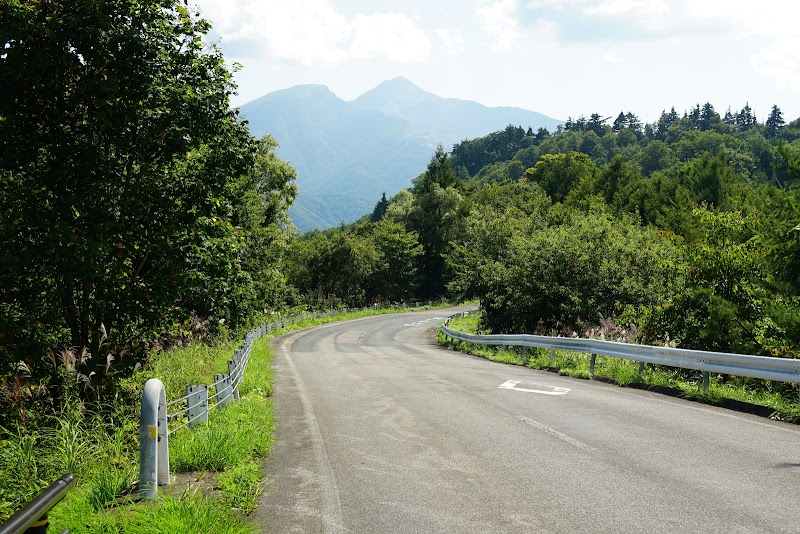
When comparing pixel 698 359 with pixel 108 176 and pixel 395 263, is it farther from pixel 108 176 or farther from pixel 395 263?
pixel 395 263

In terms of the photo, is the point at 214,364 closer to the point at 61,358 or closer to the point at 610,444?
the point at 61,358

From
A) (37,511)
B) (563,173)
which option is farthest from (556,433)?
(563,173)

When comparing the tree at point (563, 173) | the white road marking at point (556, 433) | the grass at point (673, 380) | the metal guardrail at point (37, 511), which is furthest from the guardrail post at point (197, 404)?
the tree at point (563, 173)

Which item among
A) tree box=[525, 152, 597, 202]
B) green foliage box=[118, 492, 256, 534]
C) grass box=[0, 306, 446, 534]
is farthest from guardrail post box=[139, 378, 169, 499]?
tree box=[525, 152, 597, 202]

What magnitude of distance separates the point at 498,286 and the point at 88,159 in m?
20.4

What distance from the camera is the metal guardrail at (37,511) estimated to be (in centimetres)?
229

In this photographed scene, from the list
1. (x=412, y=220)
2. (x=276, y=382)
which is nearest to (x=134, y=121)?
(x=276, y=382)

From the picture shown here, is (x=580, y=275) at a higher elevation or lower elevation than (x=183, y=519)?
higher

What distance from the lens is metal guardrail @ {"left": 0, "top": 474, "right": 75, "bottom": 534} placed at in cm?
229

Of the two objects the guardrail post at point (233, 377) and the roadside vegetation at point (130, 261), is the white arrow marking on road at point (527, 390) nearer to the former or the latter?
the roadside vegetation at point (130, 261)

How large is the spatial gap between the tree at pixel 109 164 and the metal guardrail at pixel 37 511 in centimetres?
791

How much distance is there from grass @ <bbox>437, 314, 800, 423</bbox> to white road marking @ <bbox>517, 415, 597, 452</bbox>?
137 inches

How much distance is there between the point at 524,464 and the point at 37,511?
5399 millimetres

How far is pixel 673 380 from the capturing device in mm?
13156
